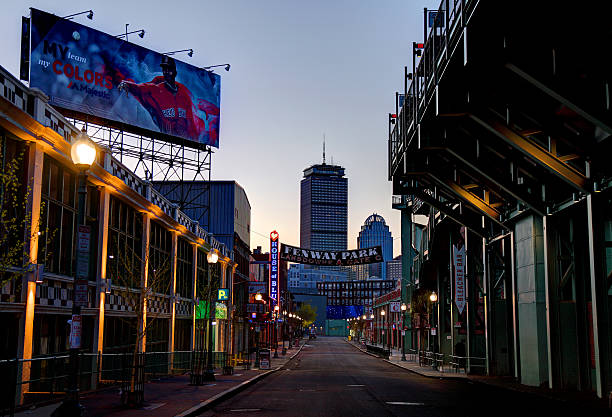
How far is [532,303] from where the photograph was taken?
29594mm

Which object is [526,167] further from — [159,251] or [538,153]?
[159,251]

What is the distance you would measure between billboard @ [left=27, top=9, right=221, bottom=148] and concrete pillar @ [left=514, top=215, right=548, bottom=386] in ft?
79.7

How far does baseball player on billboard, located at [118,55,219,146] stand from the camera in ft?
138

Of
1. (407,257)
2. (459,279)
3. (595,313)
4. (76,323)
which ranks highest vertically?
(407,257)

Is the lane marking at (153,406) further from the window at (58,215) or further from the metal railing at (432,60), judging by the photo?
the metal railing at (432,60)

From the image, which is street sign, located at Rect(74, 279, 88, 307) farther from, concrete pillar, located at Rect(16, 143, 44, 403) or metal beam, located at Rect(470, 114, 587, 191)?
metal beam, located at Rect(470, 114, 587, 191)

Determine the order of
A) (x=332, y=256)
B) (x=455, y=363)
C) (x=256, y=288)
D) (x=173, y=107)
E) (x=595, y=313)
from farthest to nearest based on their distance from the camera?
1. (x=332, y=256)
2. (x=256, y=288)
3. (x=173, y=107)
4. (x=455, y=363)
5. (x=595, y=313)

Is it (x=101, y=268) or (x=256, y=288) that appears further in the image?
(x=256, y=288)

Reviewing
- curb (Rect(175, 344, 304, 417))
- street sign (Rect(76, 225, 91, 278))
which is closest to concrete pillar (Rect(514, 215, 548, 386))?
curb (Rect(175, 344, 304, 417))

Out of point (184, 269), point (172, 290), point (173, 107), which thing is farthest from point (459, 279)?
point (173, 107)

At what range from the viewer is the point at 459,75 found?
874 inches

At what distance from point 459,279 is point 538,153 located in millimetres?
17625

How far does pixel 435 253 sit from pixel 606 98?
31.2m

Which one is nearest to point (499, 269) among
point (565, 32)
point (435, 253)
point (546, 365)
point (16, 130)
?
point (546, 365)
